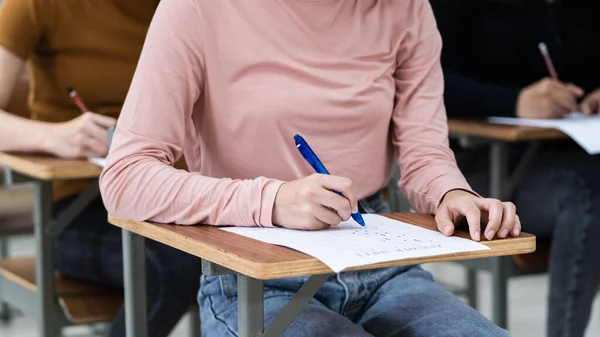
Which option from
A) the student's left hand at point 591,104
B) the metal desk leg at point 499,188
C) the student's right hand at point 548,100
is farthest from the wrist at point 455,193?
the student's left hand at point 591,104

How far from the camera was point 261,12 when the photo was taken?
1.61m

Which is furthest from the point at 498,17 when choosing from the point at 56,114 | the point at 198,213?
the point at 198,213

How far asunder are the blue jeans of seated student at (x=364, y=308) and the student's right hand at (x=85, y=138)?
0.63m

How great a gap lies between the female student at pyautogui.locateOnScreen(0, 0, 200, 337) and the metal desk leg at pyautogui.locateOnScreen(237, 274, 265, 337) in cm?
83

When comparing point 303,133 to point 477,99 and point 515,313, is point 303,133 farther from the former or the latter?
point 515,313

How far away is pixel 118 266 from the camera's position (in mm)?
2141

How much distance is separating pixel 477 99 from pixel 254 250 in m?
1.54

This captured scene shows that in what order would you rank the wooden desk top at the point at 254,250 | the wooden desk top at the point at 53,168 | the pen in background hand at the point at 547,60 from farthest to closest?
the pen in background hand at the point at 547,60 < the wooden desk top at the point at 53,168 < the wooden desk top at the point at 254,250

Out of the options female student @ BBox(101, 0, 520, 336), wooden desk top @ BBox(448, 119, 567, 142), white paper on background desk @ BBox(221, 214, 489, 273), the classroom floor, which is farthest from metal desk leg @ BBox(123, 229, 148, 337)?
the classroom floor

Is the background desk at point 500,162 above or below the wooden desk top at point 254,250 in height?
below

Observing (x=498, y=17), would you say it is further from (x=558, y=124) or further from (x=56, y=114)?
(x=56, y=114)

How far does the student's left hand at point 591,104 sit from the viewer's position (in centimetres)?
267

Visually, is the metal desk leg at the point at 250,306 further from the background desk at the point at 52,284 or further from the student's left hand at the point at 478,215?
the background desk at the point at 52,284

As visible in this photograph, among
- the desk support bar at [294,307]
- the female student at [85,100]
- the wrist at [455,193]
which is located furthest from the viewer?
the female student at [85,100]
